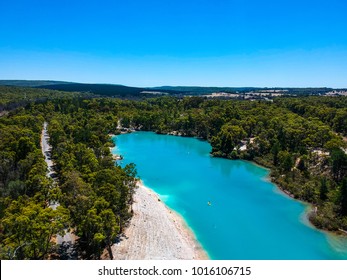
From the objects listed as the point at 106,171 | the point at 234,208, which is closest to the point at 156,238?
the point at 106,171

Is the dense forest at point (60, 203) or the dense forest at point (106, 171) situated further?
the dense forest at point (106, 171)

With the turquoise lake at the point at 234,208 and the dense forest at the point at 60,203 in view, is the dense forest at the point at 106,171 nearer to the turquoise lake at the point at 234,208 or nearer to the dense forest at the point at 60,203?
the dense forest at the point at 60,203

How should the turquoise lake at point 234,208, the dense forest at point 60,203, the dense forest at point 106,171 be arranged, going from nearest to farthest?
the dense forest at point 60,203 → the dense forest at point 106,171 → the turquoise lake at point 234,208

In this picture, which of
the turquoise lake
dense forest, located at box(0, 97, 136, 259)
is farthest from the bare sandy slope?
the turquoise lake

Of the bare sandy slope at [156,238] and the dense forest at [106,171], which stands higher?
the dense forest at [106,171]

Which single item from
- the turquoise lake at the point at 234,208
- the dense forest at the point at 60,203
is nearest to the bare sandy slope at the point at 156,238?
the dense forest at the point at 60,203

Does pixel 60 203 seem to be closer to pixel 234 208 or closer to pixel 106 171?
pixel 106 171

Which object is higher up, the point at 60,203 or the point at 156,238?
the point at 60,203
